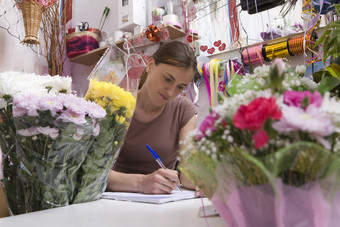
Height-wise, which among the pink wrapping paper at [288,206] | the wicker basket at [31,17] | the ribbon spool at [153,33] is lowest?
the pink wrapping paper at [288,206]

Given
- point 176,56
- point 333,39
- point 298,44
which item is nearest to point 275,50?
point 298,44

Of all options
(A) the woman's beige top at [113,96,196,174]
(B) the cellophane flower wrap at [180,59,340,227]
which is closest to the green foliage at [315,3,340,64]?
(B) the cellophane flower wrap at [180,59,340,227]

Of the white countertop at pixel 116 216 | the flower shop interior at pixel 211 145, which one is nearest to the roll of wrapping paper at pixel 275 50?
the flower shop interior at pixel 211 145

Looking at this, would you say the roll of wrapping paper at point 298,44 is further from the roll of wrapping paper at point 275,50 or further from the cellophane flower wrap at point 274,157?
the cellophane flower wrap at point 274,157

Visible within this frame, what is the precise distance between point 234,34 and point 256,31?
0.14 m

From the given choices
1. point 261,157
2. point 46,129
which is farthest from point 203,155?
point 46,129

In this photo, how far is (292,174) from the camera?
0.21 meters

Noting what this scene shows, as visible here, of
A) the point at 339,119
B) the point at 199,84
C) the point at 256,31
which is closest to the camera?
the point at 339,119

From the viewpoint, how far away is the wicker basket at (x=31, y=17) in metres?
1.80

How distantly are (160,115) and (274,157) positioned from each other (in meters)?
1.11

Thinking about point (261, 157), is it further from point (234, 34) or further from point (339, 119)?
point (234, 34)

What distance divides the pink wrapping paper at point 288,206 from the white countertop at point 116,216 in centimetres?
20

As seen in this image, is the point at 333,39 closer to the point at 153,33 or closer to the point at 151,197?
the point at 151,197

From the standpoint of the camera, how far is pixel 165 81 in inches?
47.3
